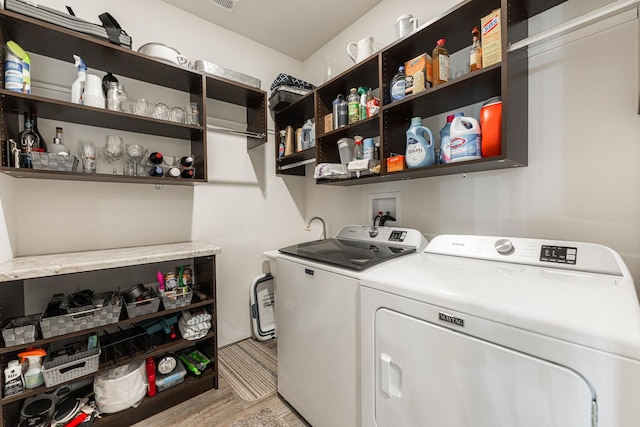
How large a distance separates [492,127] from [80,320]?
7.28 feet

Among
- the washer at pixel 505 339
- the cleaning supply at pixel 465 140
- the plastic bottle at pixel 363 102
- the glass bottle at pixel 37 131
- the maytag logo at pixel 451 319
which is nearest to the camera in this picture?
the washer at pixel 505 339

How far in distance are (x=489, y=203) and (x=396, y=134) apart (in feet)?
2.20

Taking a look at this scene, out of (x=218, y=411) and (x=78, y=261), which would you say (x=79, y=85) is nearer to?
(x=78, y=261)

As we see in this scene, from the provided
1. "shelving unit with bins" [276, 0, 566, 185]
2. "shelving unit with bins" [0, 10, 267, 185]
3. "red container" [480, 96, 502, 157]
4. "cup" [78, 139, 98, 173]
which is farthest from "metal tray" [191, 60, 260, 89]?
"red container" [480, 96, 502, 157]

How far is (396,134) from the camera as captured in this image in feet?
5.41

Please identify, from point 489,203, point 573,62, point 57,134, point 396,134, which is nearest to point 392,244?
point 489,203

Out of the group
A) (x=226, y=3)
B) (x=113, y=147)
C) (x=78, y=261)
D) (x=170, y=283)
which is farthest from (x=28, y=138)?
(x=226, y=3)

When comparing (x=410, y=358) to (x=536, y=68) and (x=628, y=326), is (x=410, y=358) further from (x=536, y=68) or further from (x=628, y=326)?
(x=536, y=68)

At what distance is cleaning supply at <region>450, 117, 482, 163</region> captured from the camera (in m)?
1.21

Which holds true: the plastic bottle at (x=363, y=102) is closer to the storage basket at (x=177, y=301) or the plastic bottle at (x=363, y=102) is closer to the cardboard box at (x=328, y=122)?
the cardboard box at (x=328, y=122)

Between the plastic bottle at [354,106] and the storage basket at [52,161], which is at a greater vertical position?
the plastic bottle at [354,106]

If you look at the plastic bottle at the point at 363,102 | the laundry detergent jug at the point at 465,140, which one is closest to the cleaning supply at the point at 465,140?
the laundry detergent jug at the point at 465,140

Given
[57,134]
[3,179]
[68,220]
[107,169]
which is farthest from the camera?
[107,169]

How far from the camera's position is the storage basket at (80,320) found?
1258 mm
